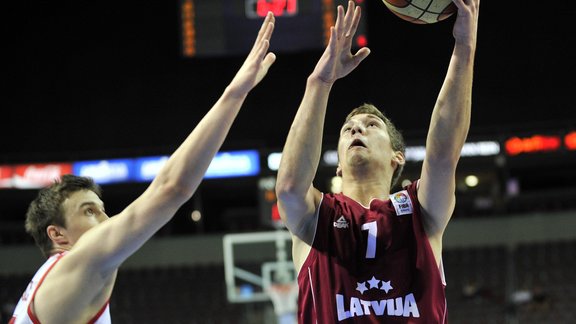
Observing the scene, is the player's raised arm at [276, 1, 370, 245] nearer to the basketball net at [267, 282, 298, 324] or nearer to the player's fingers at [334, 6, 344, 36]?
the player's fingers at [334, 6, 344, 36]

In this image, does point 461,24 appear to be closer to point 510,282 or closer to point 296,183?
point 296,183

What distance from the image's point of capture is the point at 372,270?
295 centimetres

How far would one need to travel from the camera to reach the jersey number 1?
9.81 feet

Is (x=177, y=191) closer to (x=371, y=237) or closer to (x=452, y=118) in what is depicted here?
(x=371, y=237)

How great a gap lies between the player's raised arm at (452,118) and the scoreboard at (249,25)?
8.04 meters

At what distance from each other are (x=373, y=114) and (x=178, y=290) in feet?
44.5

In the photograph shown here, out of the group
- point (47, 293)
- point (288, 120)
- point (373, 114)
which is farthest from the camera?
point (288, 120)

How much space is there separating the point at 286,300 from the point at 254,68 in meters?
9.25

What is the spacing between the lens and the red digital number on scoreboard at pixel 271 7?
10.9 meters

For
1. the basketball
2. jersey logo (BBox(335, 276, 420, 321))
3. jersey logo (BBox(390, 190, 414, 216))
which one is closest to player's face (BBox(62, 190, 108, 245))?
jersey logo (BBox(335, 276, 420, 321))

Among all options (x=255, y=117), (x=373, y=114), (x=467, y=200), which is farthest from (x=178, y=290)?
(x=373, y=114)

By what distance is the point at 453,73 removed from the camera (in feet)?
9.59

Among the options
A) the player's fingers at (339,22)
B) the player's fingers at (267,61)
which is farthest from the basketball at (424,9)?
the player's fingers at (267,61)

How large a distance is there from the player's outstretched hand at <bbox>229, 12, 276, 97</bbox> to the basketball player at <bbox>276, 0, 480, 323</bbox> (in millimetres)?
389
